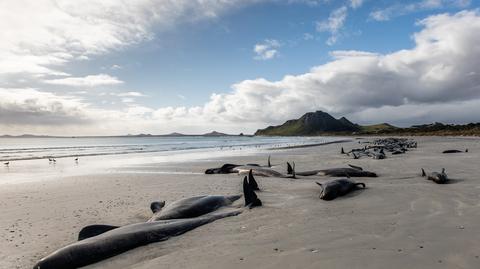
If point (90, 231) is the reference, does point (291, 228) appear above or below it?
below

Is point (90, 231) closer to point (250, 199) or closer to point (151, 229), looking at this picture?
point (151, 229)

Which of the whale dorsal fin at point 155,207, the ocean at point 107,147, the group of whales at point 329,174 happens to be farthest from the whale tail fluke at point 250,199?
the ocean at point 107,147

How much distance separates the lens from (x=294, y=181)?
13727 mm

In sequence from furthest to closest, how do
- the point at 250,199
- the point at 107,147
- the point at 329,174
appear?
the point at 107,147, the point at 329,174, the point at 250,199

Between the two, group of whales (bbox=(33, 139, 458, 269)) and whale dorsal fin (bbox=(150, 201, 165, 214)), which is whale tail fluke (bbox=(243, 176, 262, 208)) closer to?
group of whales (bbox=(33, 139, 458, 269))

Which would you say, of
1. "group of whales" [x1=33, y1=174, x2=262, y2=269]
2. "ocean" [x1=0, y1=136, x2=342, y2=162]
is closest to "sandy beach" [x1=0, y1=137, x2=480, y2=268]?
"group of whales" [x1=33, y1=174, x2=262, y2=269]

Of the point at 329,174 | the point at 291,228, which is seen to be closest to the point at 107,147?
the point at 329,174

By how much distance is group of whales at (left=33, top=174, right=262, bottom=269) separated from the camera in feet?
17.7

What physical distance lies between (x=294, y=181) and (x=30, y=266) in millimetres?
9747

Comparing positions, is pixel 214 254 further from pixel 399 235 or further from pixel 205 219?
pixel 399 235

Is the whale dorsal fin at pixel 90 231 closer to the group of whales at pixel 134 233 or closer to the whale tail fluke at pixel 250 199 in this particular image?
the group of whales at pixel 134 233

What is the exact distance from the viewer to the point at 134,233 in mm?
6273

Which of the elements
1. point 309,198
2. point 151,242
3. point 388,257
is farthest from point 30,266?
point 309,198

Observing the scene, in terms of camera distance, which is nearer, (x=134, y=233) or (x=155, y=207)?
(x=134, y=233)
